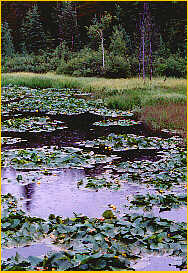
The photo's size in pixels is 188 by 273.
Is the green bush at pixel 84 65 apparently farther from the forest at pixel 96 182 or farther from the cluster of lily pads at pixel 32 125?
the cluster of lily pads at pixel 32 125

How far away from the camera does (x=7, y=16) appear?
59938 millimetres

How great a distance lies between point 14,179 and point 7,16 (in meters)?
56.2

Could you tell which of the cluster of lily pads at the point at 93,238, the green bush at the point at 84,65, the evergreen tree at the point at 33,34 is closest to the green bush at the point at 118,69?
the green bush at the point at 84,65

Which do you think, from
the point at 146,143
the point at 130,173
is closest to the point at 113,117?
the point at 146,143

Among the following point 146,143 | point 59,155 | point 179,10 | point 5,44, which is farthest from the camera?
point 5,44

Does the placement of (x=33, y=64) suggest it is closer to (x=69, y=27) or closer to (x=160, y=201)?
(x=69, y=27)

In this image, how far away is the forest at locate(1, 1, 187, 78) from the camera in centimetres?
3541

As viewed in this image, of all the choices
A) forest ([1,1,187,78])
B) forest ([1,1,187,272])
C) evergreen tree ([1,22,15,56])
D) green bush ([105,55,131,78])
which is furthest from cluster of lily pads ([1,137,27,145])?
evergreen tree ([1,22,15,56])

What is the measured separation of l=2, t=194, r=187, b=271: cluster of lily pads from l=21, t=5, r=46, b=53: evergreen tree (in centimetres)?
4641

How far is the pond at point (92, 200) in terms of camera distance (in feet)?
16.5

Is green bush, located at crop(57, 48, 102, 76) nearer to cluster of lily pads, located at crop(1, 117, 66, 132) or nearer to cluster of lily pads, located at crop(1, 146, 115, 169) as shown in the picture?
cluster of lily pads, located at crop(1, 117, 66, 132)

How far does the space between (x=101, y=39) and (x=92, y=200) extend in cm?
3663

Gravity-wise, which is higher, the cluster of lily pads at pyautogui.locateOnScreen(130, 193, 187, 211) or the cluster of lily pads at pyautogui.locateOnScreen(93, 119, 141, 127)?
Result: the cluster of lily pads at pyautogui.locateOnScreen(93, 119, 141, 127)

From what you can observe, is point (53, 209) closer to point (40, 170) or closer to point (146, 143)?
point (40, 170)
